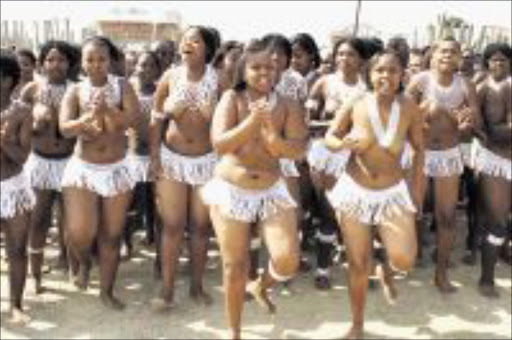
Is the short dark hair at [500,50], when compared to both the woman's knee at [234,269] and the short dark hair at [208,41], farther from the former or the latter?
the woman's knee at [234,269]

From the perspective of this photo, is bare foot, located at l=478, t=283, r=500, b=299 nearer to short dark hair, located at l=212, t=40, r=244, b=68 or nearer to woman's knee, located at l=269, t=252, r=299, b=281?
woman's knee, located at l=269, t=252, r=299, b=281

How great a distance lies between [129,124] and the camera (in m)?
6.04

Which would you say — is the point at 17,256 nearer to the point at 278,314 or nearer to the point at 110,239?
the point at 110,239

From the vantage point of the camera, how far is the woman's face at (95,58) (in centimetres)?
583

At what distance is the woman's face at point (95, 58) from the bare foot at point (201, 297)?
6.69ft

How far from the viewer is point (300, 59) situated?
732 centimetres

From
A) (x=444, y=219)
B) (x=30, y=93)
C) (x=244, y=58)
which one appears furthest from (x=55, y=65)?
(x=444, y=219)

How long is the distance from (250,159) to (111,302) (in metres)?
1.99

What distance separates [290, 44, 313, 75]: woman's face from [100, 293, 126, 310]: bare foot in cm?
284

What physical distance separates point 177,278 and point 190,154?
1.47 metres


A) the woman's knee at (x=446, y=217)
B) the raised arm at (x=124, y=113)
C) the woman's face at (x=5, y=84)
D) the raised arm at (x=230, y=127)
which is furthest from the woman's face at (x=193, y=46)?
the woman's knee at (x=446, y=217)

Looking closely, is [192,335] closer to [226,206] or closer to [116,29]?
[226,206]

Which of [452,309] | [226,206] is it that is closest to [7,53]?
[226,206]

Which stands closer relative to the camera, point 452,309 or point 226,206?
point 226,206
